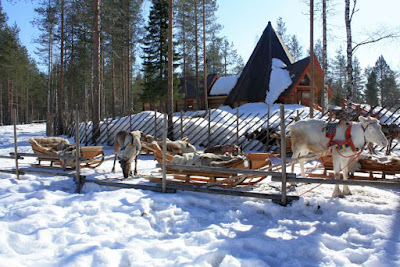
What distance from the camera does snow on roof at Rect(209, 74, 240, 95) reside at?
28.2m

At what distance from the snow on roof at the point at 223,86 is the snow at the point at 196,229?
75.1 ft

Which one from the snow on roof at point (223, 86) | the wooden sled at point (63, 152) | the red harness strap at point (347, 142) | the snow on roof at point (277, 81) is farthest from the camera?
the snow on roof at point (223, 86)

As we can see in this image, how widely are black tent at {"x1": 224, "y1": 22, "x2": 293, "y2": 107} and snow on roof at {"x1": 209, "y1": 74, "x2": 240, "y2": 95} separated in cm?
322

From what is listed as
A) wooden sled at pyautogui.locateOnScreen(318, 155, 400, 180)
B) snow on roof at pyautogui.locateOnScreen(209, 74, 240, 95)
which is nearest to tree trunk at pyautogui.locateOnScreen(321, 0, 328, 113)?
wooden sled at pyautogui.locateOnScreen(318, 155, 400, 180)

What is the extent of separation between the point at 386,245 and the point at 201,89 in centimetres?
2898

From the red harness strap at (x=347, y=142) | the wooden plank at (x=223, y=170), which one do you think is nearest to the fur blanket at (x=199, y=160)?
the wooden plank at (x=223, y=170)

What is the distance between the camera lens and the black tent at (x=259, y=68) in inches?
912

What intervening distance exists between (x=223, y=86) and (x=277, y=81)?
7.20 metres

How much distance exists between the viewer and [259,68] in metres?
23.9

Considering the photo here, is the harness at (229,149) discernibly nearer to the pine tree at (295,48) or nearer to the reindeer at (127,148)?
the reindeer at (127,148)

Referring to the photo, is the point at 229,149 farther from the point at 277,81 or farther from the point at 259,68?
the point at 259,68


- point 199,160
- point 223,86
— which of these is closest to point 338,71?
point 223,86

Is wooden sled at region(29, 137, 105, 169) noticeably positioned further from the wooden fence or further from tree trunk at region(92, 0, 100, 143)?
tree trunk at region(92, 0, 100, 143)

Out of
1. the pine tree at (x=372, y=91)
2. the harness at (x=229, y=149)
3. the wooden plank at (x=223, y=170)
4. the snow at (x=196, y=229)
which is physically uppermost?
the pine tree at (x=372, y=91)
